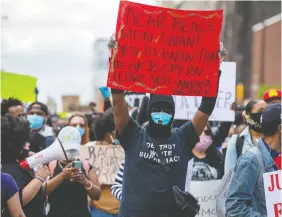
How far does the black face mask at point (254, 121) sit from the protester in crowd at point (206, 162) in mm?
624

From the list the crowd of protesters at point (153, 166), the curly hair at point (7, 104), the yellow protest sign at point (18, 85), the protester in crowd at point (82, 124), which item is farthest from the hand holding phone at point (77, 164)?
the yellow protest sign at point (18, 85)

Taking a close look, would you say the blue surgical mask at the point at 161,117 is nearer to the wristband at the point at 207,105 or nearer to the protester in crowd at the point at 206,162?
the wristband at the point at 207,105

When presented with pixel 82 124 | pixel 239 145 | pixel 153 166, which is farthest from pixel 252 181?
pixel 82 124

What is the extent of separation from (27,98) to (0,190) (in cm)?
543

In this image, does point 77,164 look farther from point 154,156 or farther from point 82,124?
point 82,124

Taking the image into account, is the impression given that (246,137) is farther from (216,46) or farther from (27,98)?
(27,98)

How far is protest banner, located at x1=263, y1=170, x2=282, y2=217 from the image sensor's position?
4.00m

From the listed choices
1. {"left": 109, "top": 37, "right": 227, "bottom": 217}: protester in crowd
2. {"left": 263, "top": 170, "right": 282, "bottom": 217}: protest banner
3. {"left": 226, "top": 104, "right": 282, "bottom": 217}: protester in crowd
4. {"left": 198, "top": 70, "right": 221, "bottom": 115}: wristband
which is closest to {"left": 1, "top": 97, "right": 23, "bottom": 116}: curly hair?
{"left": 109, "top": 37, "right": 227, "bottom": 217}: protester in crowd

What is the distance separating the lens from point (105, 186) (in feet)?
23.0

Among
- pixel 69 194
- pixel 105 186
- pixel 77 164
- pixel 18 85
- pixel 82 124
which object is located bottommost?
pixel 105 186

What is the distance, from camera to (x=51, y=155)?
5.02 meters

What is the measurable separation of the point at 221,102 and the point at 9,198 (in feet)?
13.6

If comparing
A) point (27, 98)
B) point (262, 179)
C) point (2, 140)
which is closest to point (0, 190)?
point (2, 140)

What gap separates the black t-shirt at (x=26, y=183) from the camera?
4.52 meters
